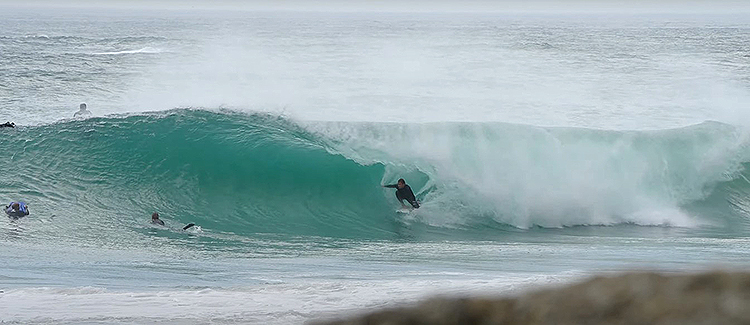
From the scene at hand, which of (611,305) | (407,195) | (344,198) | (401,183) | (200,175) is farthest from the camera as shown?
(200,175)

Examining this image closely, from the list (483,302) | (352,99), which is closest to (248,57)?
(352,99)

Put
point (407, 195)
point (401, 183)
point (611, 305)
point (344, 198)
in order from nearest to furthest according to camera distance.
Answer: point (611, 305), point (401, 183), point (407, 195), point (344, 198)

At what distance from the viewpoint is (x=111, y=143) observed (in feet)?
57.8

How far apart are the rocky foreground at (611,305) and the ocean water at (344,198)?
10.3 feet

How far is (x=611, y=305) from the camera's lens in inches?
64.1

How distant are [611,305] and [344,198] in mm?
14328

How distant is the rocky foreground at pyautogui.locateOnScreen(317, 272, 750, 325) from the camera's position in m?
1.48

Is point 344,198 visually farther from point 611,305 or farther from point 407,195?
point 611,305

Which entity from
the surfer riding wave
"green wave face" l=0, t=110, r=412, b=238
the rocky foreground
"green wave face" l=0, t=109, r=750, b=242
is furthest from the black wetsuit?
the rocky foreground

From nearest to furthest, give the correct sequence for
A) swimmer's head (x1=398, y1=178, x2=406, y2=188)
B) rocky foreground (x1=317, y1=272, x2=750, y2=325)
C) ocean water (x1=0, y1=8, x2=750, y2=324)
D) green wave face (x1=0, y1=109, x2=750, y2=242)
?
1. rocky foreground (x1=317, y1=272, x2=750, y2=325)
2. ocean water (x1=0, y1=8, x2=750, y2=324)
3. swimmer's head (x1=398, y1=178, x2=406, y2=188)
4. green wave face (x1=0, y1=109, x2=750, y2=242)

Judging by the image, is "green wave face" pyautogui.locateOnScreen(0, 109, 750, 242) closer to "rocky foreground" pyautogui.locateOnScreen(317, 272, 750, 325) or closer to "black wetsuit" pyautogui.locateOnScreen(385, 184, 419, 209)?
"black wetsuit" pyautogui.locateOnScreen(385, 184, 419, 209)

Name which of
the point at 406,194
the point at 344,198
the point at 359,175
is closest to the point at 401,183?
the point at 406,194

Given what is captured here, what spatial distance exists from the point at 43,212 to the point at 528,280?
27.2ft

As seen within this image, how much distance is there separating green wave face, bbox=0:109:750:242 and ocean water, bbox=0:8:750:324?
0.15 ft
